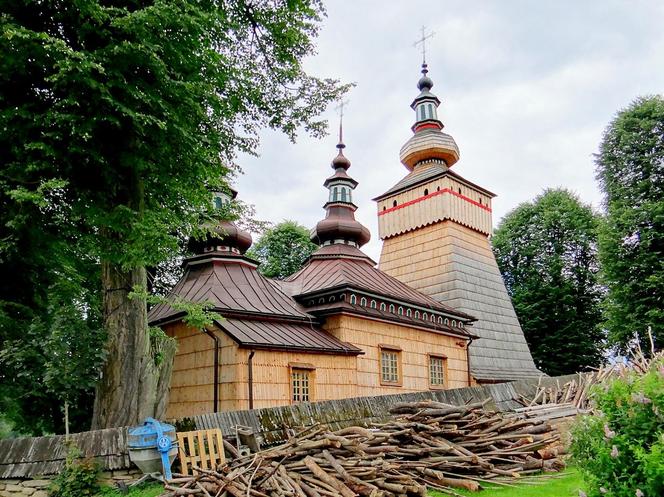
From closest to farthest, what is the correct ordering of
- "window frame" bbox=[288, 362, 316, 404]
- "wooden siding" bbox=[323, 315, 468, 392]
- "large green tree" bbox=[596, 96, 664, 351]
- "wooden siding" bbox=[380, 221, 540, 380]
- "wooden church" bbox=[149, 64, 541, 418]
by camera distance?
1. "wooden church" bbox=[149, 64, 541, 418]
2. "window frame" bbox=[288, 362, 316, 404]
3. "wooden siding" bbox=[323, 315, 468, 392]
4. "large green tree" bbox=[596, 96, 664, 351]
5. "wooden siding" bbox=[380, 221, 540, 380]

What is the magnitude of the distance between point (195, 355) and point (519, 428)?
867 cm

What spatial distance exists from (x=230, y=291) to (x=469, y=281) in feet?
45.0

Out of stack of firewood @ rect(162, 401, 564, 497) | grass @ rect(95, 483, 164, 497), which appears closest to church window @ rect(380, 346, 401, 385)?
stack of firewood @ rect(162, 401, 564, 497)

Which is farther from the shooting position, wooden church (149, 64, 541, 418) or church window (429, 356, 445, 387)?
church window (429, 356, 445, 387)

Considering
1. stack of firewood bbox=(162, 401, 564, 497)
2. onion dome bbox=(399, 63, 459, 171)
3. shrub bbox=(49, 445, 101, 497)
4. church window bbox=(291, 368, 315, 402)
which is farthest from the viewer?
onion dome bbox=(399, 63, 459, 171)

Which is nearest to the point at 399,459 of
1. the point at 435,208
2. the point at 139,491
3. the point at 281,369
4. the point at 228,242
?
the point at 139,491

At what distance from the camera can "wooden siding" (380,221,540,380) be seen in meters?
24.9

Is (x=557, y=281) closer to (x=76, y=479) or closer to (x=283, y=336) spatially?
(x=283, y=336)

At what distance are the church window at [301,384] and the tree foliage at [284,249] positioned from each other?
68.8ft

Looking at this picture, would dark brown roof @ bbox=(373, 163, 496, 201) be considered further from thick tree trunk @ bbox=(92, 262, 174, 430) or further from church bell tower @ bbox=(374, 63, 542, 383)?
thick tree trunk @ bbox=(92, 262, 174, 430)

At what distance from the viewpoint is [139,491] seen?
732 cm

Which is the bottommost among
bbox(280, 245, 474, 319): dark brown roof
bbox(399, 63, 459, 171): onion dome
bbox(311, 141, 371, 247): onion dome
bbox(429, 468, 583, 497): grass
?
bbox(429, 468, 583, 497): grass

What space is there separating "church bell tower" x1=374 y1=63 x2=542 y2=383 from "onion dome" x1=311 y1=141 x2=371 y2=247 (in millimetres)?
5514

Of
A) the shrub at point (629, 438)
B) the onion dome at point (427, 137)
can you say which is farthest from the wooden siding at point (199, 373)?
the onion dome at point (427, 137)
